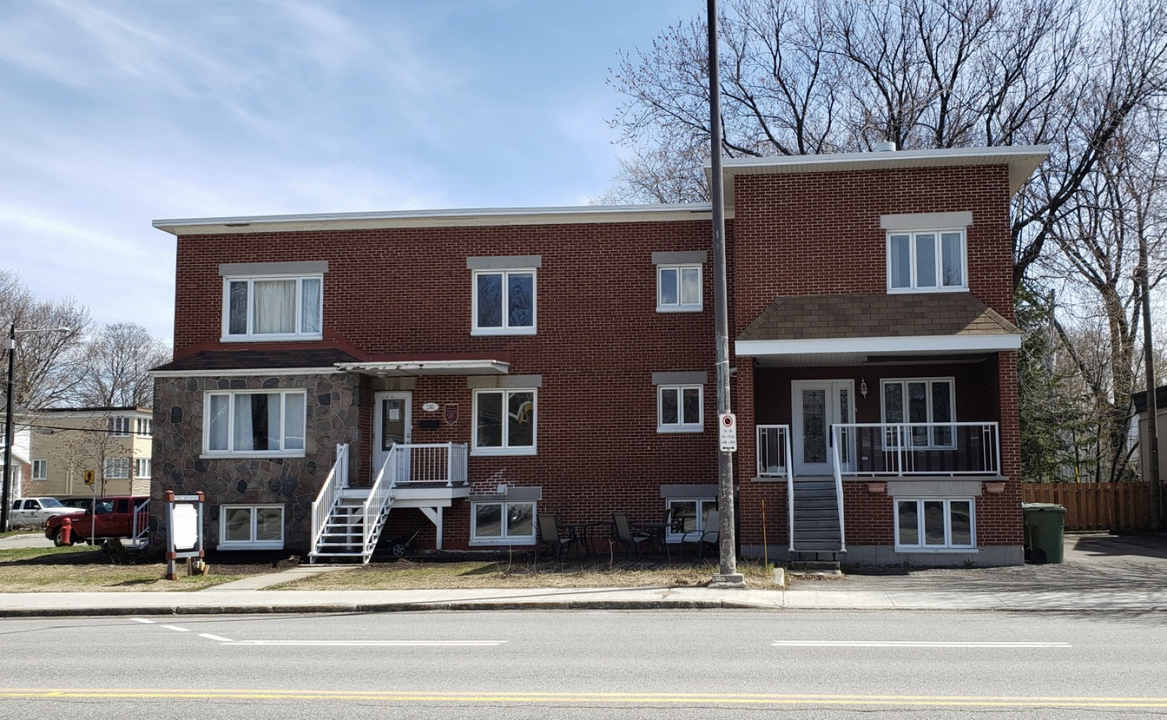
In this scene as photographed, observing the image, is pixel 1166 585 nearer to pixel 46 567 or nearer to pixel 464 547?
pixel 464 547

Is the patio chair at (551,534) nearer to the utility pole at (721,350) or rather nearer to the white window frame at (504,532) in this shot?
the white window frame at (504,532)

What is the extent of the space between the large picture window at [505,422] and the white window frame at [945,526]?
26.6 feet

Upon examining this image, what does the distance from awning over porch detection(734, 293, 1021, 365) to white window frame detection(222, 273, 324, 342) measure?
10107 mm

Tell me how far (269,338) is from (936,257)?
48.0 feet

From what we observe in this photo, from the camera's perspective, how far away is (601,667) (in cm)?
977

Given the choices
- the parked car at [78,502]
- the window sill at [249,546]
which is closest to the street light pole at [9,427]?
the parked car at [78,502]

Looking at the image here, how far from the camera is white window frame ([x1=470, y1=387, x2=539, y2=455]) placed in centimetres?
2398

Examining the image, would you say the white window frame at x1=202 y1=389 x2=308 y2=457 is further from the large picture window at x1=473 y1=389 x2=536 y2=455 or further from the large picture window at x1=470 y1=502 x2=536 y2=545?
the large picture window at x1=470 y1=502 x2=536 y2=545

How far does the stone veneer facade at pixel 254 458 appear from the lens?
76.5 feet

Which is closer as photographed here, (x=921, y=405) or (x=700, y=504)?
(x=921, y=405)

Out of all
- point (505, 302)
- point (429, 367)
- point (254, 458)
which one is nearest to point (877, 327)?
point (505, 302)

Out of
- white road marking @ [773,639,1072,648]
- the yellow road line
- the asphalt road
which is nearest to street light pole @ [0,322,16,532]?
the asphalt road

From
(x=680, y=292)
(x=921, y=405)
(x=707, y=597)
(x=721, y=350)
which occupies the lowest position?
(x=707, y=597)

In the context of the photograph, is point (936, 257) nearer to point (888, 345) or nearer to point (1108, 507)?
point (888, 345)
